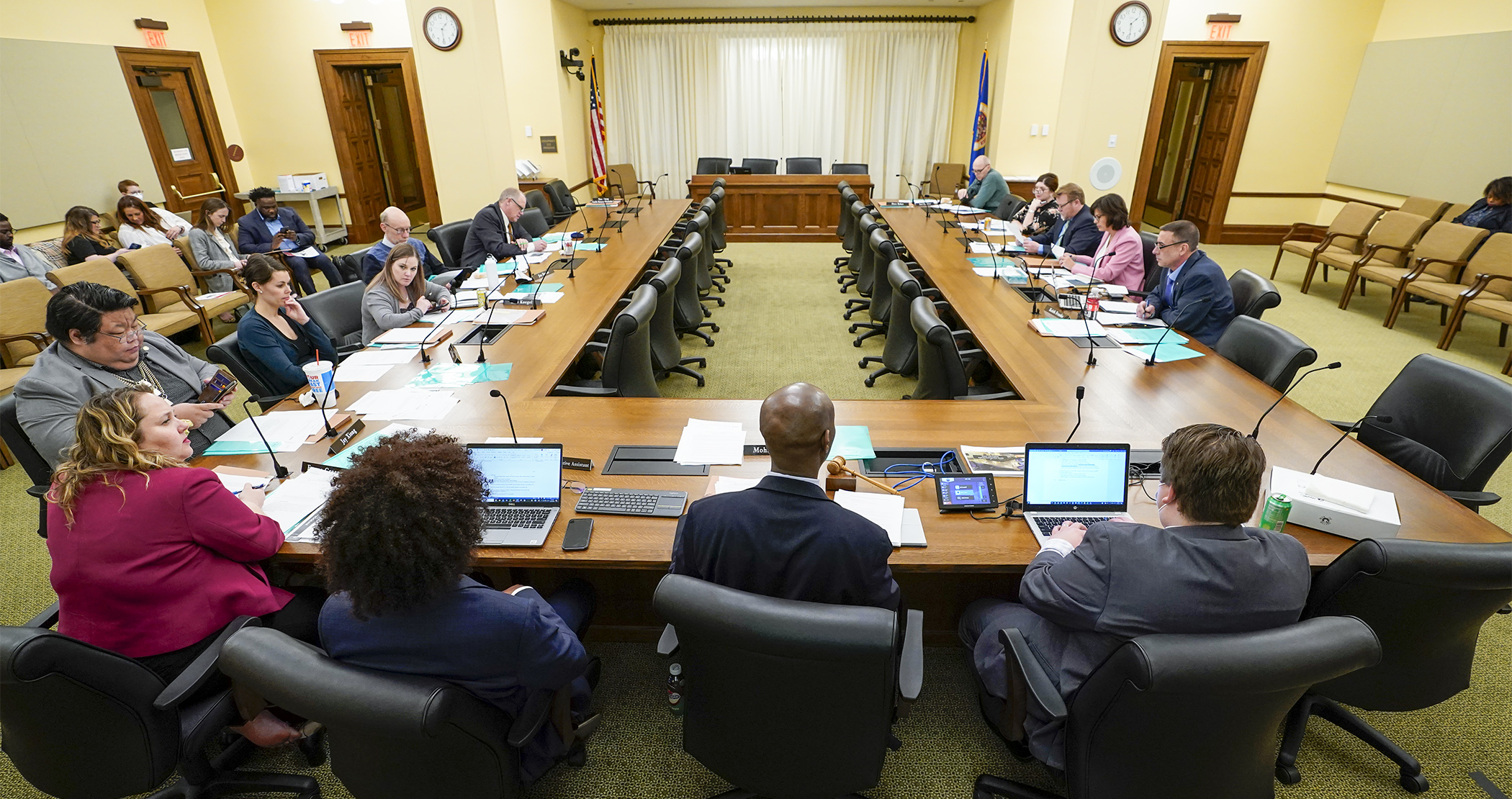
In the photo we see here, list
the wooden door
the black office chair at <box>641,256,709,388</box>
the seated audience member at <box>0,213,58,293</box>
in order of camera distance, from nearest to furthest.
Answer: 1. the black office chair at <box>641,256,709,388</box>
2. the seated audience member at <box>0,213,58,293</box>
3. the wooden door

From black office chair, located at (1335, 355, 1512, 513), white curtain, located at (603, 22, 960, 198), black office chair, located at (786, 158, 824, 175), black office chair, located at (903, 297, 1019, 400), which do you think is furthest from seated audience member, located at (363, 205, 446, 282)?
white curtain, located at (603, 22, 960, 198)

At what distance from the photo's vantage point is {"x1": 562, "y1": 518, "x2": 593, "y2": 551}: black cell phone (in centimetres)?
182

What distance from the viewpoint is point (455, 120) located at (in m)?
7.00

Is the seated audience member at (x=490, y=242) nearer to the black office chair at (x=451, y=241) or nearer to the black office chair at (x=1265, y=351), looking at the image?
the black office chair at (x=451, y=241)

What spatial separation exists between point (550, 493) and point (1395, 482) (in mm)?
2547

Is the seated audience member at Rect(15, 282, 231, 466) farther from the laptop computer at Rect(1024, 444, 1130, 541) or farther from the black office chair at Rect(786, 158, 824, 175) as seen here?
the black office chair at Rect(786, 158, 824, 175)

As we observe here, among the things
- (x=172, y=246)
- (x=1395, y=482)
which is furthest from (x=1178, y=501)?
(x=172, y=246)

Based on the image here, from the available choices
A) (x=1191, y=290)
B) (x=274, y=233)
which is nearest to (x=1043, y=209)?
(x=1191, y=290)

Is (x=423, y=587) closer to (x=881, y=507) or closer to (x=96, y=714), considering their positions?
(x=96, y=714)

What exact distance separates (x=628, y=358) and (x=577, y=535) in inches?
55.1

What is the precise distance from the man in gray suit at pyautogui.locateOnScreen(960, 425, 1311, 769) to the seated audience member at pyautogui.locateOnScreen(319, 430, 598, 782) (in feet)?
3.59

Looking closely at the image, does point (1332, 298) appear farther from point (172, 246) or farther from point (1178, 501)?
point (172, 246)

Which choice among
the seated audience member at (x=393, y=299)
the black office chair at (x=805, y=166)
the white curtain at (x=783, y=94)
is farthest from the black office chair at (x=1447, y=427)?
the white curtain at (x=783, y=94)

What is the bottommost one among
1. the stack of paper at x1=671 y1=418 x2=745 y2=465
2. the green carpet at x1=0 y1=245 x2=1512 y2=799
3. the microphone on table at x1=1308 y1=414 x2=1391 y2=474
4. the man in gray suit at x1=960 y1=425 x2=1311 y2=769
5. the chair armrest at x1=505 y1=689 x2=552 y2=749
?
the green carpet at x1=0 y1=245 x2=1512 y2=799
